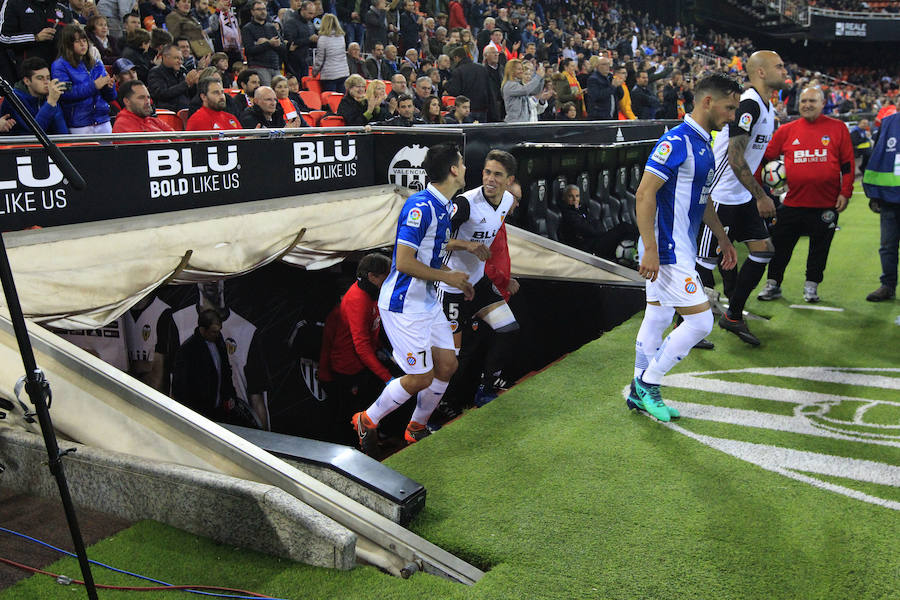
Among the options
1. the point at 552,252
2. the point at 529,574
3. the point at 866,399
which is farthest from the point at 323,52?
the point at 529,574

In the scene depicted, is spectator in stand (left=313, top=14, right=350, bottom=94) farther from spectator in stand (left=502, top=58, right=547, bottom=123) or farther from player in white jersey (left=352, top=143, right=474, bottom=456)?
player in white jersey (left=352, top=143, right=474, bottom=456)

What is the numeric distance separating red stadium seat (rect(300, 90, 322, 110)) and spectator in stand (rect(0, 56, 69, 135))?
191 inches

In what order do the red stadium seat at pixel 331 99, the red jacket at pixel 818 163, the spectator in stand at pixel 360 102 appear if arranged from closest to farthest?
the red jacket at pixel 818 163
the spectator in stand at pixel 360 102
the red stadium seat at pixel 331 99

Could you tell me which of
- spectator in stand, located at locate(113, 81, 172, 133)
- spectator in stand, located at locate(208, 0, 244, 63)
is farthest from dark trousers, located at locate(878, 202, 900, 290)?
spectator in stand, located at locate(208, 0, 244, 63)

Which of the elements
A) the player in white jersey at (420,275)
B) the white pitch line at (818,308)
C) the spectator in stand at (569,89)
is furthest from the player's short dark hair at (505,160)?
the spectator in stand at (569,89)

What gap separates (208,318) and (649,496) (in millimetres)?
3615

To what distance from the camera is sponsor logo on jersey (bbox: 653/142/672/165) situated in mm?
4238

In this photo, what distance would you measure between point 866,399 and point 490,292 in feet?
9.26

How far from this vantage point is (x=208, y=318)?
5812mm

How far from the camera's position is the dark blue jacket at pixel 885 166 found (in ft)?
22.8

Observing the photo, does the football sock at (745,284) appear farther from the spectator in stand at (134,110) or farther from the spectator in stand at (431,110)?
the spectator in stand at (134,110)

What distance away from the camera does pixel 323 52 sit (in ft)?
34.7

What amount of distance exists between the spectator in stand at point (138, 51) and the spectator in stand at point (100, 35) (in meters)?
0.28

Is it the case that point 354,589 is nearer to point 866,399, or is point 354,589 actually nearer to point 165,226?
point 165,226
